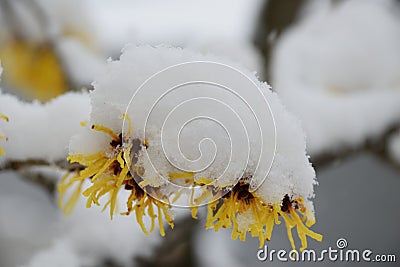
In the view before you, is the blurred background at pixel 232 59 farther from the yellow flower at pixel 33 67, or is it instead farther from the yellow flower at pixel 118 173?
the yellow flower at pixel 118 173

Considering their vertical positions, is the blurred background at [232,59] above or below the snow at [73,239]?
above

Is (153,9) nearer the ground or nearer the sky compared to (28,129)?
nearer the sky

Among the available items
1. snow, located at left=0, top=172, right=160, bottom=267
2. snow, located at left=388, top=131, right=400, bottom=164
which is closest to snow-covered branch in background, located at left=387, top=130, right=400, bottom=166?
snow, located at left=388, top=131, right=400, bottom=164

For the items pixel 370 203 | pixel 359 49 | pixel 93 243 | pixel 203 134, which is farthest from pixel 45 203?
pixel 359 49

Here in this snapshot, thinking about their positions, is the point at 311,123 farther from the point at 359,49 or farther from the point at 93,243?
the point at 359,49

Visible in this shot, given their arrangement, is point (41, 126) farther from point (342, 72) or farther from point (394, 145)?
point (342, 72)

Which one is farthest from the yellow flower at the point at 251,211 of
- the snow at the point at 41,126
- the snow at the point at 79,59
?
the snow at the point at 79,59

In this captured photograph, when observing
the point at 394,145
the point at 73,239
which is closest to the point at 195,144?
the point at 73,239

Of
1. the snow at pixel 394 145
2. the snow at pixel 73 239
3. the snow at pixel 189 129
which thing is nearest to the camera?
the snow at pixel 189 129
